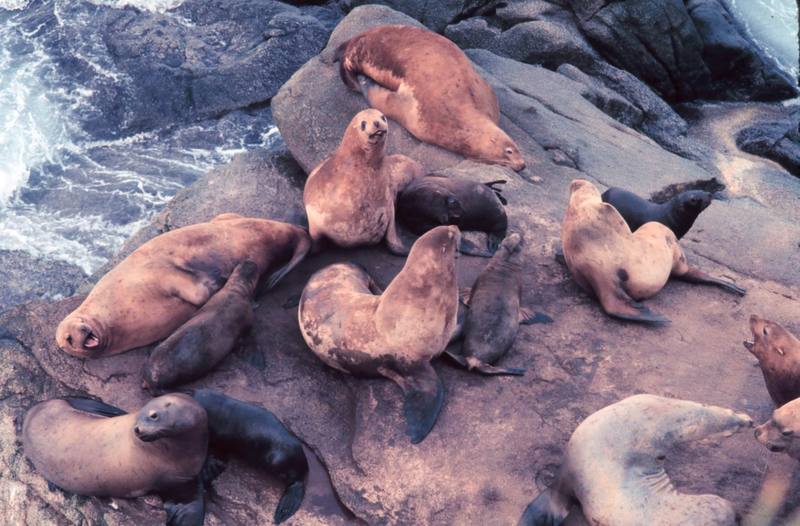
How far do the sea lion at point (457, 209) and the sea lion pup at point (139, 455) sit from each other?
2.47 metres

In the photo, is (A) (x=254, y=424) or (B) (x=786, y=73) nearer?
(A) (x=254, y=424)

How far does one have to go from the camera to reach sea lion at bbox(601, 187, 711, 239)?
5.82m

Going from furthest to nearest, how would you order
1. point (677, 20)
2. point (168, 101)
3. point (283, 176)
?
1. point (677, 20)
2. point (168, 101)
3. point (283, 176)

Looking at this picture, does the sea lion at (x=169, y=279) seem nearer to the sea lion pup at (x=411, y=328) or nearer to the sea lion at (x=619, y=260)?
the sea lion pup at (x=411, y=328)

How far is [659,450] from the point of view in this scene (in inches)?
144

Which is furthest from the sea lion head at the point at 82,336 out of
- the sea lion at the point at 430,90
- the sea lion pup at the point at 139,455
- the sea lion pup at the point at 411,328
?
the sea lion at the point at 430,90

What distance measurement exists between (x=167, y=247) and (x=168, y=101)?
6360mm

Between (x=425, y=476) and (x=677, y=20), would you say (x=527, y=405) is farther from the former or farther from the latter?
(x=677, y=20)

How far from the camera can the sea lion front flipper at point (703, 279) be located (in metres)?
5.48

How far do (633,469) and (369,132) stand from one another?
9.34 feet

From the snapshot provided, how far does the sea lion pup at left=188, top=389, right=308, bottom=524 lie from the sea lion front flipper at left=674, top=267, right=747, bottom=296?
2.99m

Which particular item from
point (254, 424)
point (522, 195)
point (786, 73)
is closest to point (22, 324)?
point (254, 424)

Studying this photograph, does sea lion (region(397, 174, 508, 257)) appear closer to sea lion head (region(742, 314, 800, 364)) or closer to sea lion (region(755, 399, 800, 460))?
sea lion head (region(742, 314, 800, 364))

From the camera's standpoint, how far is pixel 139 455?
403 cm
